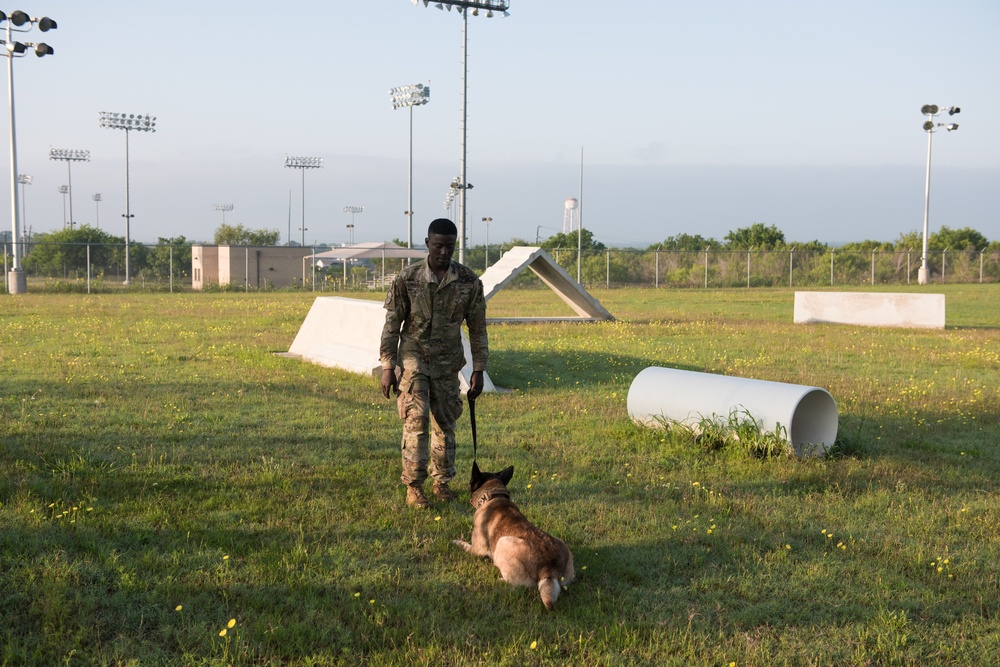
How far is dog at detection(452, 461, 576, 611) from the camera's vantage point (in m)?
4.39

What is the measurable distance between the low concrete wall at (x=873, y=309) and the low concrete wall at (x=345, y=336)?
12.1 meters

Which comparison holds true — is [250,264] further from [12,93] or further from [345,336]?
[345,336]

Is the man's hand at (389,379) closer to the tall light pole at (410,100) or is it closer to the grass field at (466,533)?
the grass field at (466,533)

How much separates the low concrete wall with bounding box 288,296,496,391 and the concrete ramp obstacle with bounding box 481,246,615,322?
4221 millimetres

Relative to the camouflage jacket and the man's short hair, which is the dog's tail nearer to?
the camouflage jacket

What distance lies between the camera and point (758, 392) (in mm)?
7922

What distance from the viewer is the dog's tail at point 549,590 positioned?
4.24 meters

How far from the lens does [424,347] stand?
5.90 m

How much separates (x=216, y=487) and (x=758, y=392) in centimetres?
458

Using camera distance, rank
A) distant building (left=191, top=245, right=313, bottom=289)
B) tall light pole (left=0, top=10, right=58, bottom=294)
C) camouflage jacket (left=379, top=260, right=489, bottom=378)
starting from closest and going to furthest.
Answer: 1. camouflage jacket (left=379, top=260, right=489, bottom=378)
2. tall light pole (left=0, top=10, right=58, bottom=294)
3. distant building (left=191, top=245, right=313, bottom=289)

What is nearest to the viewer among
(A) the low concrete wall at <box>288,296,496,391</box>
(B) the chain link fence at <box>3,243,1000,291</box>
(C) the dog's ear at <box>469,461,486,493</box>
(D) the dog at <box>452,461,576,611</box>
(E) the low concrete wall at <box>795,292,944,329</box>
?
(D) the dog at <box>452,461,576,611</box>

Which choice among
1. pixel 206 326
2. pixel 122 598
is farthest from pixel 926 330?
pixel 122 598

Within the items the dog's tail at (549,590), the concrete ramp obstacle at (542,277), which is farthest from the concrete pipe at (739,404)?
the concrete ramp obstacle at (542,277)

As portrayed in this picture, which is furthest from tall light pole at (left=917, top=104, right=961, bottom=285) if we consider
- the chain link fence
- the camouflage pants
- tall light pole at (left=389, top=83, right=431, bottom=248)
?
the camouflage pants
